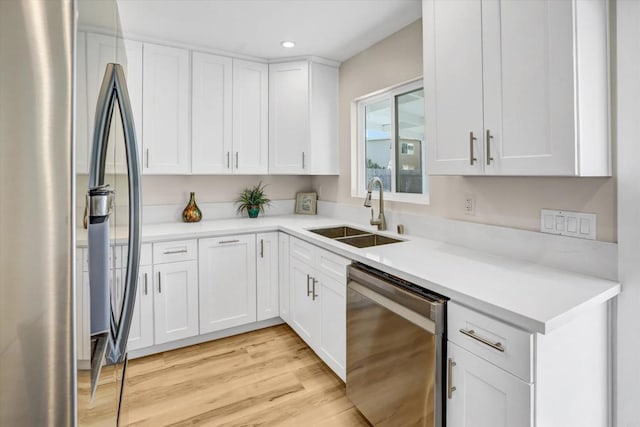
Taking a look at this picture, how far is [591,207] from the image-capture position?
1433mm

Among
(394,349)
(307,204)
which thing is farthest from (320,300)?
(307,204)

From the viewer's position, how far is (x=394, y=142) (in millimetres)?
2742

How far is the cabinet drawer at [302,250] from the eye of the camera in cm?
244

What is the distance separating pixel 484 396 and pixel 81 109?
4.58 feet

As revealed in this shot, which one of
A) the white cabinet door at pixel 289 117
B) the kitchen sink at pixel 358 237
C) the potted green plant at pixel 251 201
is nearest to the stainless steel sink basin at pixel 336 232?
the kitchen sink at pixel 358 237

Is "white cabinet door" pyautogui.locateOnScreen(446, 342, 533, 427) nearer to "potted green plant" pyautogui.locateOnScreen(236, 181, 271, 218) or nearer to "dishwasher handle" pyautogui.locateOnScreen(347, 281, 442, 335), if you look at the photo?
"dishwasher handle" pyautogui.locateOnScreen(347, 281, 442, 335)

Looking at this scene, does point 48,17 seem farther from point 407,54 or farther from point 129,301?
point 407,54

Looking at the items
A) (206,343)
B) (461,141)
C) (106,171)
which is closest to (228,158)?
(206,343)

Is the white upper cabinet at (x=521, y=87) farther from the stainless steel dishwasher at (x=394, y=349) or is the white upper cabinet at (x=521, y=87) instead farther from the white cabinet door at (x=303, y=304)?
the white cabinet door at (x=303, y=304)

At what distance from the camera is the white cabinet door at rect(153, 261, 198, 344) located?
2525mm

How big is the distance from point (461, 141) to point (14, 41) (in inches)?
64.8

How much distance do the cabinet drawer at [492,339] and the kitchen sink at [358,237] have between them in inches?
42.2

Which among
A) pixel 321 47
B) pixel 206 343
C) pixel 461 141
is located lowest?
pixel 206 343

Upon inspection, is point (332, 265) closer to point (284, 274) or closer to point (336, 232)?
point (336, 232)
